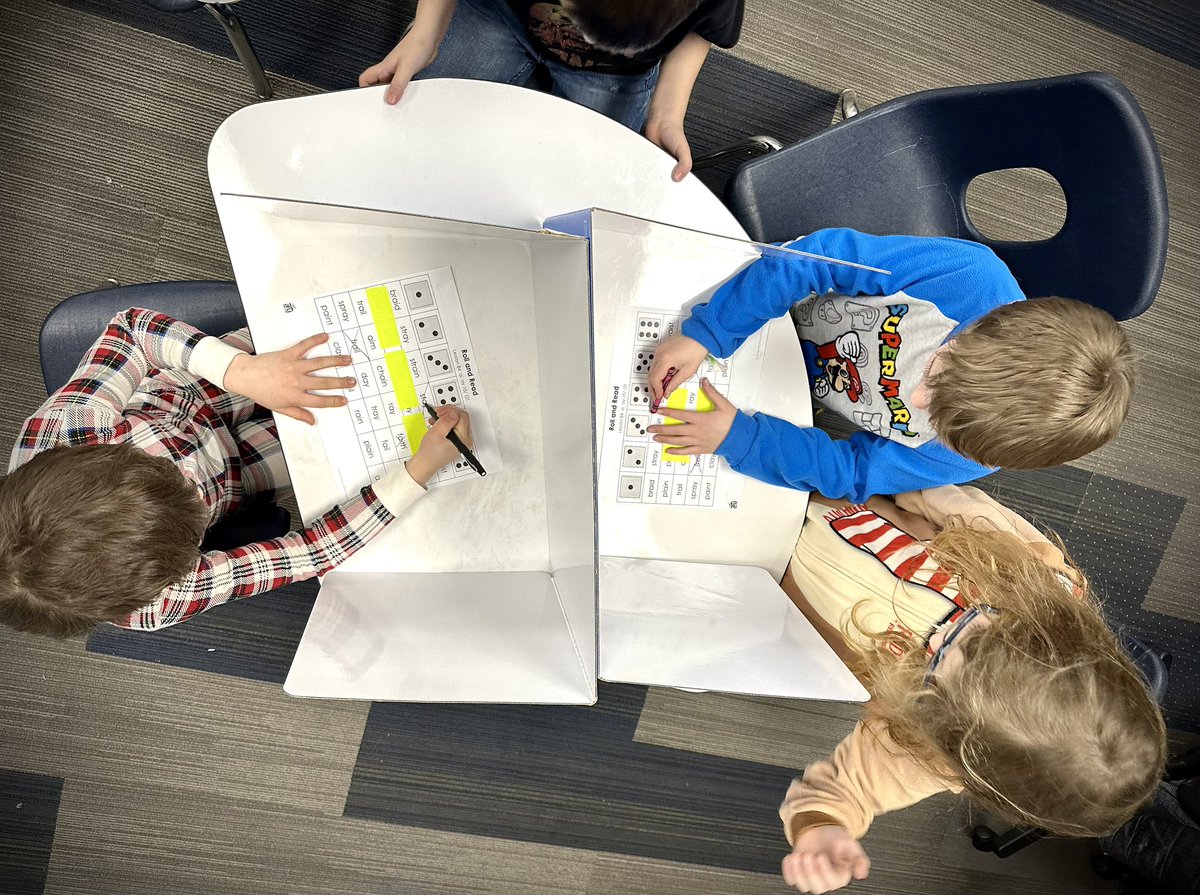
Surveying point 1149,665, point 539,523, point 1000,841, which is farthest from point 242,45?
point 1000,841

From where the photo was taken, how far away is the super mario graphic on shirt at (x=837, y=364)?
1033 mm

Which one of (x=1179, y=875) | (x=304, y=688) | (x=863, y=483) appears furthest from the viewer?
(x=1179, y=875)

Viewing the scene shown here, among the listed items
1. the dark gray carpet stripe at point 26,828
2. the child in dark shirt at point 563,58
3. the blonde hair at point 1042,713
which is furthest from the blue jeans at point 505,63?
the dark gray carpet stripe at point 26,828

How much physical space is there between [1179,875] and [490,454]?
1.59m

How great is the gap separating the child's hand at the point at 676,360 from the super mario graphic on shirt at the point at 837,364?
23cm

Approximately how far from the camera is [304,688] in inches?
30.5

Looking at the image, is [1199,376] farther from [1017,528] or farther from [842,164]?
[842,164]

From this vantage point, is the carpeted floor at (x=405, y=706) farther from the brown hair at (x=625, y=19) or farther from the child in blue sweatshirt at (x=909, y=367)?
the brown hair at (x=625, y=19)

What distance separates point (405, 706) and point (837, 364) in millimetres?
1108

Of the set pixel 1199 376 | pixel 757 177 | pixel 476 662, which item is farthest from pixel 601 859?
pixel 1199 376

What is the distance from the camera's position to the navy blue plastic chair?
1003 mm

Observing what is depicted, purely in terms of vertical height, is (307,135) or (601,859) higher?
(307,135)

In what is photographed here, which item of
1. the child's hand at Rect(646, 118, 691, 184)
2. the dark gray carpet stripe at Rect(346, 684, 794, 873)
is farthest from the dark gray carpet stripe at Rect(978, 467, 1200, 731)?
the child's hand at Rect(646, 118, 691, 184)

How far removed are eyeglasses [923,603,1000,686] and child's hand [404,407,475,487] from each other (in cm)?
66
